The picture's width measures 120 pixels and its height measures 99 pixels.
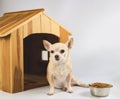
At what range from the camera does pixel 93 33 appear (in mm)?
1502

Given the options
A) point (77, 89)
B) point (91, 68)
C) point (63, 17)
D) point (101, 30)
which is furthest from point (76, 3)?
point (77, 89)

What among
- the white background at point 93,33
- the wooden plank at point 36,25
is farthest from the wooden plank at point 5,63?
the white background at point 93,33

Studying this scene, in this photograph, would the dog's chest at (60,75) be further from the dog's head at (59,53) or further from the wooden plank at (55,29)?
the wooden plank at (55,29)

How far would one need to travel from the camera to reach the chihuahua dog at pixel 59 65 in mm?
989

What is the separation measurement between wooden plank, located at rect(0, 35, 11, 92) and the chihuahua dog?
15 cm

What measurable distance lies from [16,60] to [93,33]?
625 mm

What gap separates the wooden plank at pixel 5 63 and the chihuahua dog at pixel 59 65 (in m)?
0.15

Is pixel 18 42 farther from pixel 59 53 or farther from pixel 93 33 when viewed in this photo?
pixel 93 33

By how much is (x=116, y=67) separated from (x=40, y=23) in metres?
0.59

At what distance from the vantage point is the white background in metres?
1.46

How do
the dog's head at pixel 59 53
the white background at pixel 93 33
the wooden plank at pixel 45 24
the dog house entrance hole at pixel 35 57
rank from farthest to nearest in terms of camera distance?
1. the white background at pixel 93 33
2. the dog house entrance hole at pixel 35 57
3. the wooden plank at pixel 45 24
4. the dog's head at pixel 59 53

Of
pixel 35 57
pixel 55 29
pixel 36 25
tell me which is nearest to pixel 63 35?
pixel 55 29

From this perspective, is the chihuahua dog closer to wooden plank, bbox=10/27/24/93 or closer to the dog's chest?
the dog's chest

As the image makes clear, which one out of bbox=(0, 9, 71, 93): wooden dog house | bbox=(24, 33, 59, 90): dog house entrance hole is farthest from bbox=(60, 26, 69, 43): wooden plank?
bbox=(24, 33, 59, 90): dog house entrance hole
